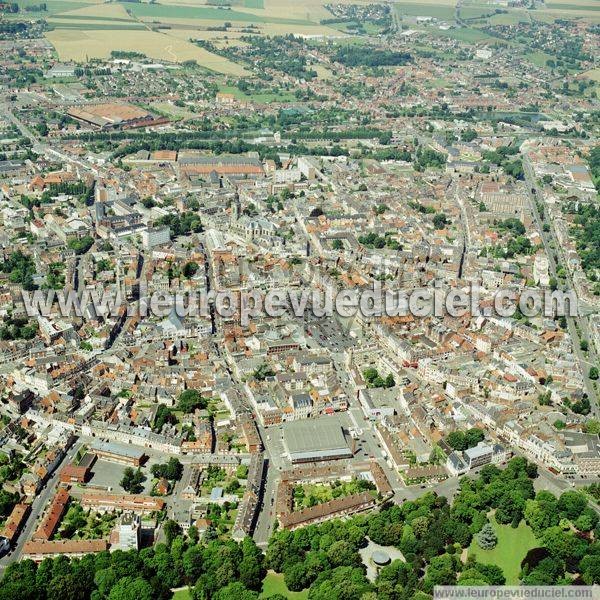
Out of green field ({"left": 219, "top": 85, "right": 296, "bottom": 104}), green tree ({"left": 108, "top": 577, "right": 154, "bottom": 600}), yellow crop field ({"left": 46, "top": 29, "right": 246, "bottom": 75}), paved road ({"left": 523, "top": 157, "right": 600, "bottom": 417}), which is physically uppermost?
yellow crop field ({"left": 46, "top": 29, "right": 246, "bottom": 75})

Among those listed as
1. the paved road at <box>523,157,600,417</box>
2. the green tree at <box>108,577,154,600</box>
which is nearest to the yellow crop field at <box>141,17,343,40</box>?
the paved road at <box>523,157,600,417</box>

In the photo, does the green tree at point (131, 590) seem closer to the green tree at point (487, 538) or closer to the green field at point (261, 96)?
the green tree at point (487, 538)

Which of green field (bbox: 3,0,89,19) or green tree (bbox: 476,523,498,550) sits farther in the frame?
green field (bbox: 3,0,89,19)

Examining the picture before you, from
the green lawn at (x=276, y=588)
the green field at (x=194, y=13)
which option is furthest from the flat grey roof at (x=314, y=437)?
the green field at (x=194, y=13)

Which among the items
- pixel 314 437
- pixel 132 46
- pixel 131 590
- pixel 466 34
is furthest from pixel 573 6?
pixel 131 590

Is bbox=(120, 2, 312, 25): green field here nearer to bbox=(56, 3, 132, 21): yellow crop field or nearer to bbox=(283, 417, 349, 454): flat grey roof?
bbox=(56, 3, 132, 21): yellow crop field

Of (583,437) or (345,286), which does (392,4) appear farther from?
(583,437)
